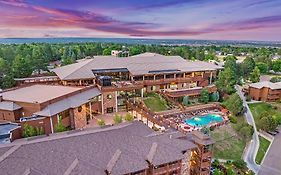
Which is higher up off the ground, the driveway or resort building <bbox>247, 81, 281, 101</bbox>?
resort building <bbox>247, 81, 281, 101</bbox>

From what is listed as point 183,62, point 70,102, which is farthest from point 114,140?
point 183,62

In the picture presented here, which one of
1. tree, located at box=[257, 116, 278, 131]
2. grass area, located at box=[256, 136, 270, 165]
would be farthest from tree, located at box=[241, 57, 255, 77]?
grass area, located at box=[256, 136, 270, 165]

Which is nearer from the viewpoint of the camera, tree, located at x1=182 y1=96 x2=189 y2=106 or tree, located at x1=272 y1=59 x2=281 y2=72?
tree, located at x1=182 y1=96 x2=189 y2=106

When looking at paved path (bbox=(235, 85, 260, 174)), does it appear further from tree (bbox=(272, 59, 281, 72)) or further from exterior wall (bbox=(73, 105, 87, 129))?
tree (bbox=(272, 59, 281, 72))

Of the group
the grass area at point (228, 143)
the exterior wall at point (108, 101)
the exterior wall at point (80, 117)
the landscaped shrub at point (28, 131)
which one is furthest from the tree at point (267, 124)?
the landscaped shrub at point (28, 131)

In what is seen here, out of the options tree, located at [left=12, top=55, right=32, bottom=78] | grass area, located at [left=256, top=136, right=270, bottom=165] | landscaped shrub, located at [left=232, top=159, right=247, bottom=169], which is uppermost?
tree, located at [left=12, top=55, right=32, bottom=78]

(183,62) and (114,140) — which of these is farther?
(183,62)

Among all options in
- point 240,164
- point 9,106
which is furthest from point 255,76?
point 9,106

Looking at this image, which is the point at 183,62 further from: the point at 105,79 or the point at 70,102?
the point at 70,102
